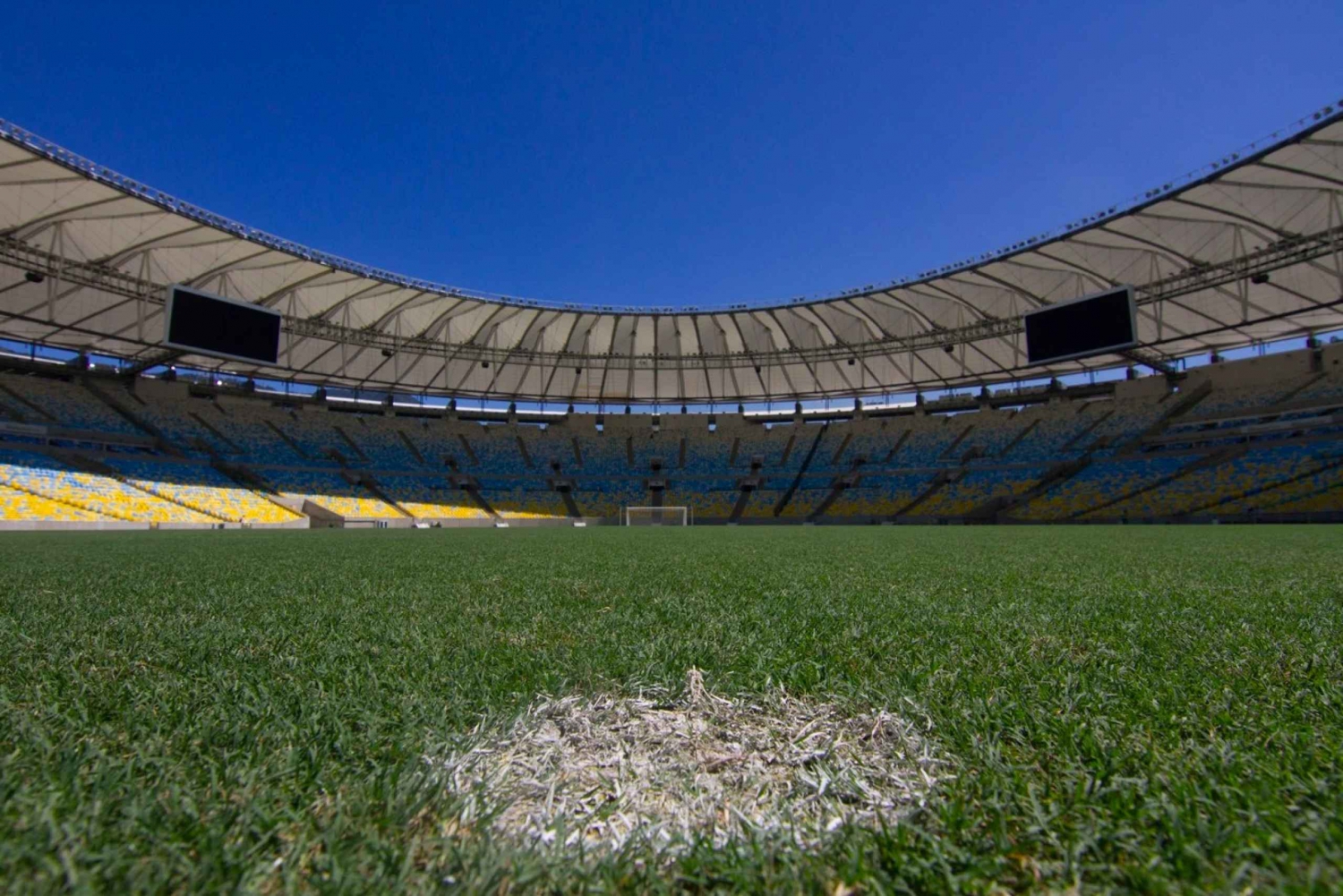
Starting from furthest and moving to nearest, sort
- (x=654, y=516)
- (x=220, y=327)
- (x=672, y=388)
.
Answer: (x=672, y=388), (x=654, y=516), (x=220, y=327)

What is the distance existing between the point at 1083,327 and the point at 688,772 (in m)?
29.3

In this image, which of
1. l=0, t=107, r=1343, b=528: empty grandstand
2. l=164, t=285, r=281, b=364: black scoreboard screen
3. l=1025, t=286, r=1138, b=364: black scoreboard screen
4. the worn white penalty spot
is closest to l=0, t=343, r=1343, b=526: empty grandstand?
l=0, t=107, r=1343, b=528: empty grandstand

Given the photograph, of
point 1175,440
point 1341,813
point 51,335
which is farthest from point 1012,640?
point 51,335

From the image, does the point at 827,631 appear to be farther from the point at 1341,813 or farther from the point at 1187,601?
the point at 1187,601

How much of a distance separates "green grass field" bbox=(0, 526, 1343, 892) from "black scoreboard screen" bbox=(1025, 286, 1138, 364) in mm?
25015

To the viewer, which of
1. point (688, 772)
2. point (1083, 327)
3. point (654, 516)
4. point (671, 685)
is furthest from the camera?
point (654, 516)

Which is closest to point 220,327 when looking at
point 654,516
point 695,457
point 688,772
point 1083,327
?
point 654,516

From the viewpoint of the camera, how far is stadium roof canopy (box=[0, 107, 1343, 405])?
19031mm

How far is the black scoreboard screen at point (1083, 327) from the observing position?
23578 millimetres

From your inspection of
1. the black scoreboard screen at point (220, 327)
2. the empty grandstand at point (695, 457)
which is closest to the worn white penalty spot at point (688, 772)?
the black scoreboard screen at point (220, 327)

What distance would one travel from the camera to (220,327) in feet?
79.0

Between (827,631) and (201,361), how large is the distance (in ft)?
132

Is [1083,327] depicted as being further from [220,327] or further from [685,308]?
[220,327]

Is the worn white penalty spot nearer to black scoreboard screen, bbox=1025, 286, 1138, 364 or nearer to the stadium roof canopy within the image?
the stadium roof canopy
